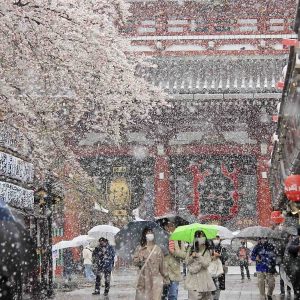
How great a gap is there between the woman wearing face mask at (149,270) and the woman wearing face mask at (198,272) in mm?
445

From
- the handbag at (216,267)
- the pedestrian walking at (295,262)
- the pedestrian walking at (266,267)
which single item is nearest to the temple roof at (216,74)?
the pedestrian walking at (266,267)

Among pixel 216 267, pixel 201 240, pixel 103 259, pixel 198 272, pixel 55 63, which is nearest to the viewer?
pixel 198 272

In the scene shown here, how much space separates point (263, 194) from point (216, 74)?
4786 millimetres

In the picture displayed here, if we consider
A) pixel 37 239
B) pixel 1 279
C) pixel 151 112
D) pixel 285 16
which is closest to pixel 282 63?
pixel 285 16

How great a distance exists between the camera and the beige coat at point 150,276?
38.1ft

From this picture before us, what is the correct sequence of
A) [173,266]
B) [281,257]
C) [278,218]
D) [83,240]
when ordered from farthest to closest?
1. [83,240]
2. [278,218]
3. [281,257]
4. [173,266]

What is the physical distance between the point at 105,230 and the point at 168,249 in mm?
10539

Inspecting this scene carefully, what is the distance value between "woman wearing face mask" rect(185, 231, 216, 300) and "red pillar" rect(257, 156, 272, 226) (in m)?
16.4

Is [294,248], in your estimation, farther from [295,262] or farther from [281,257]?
[281,257]

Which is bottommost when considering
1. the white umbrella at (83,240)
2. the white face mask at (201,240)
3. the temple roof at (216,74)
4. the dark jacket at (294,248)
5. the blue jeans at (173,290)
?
the blue jeans at (173,290)

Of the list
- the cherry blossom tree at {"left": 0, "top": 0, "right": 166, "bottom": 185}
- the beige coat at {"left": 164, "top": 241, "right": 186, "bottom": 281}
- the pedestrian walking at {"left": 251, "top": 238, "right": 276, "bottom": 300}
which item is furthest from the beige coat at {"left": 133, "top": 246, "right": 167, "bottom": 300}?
the pedestrian walking at {"left": 251, "top": 238, "right": 276, "bottom": 300}

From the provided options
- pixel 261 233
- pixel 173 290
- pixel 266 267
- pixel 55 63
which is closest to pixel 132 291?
pixel 261 233

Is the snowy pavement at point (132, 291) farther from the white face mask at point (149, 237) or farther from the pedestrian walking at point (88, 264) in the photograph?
the white face mask at point (149, 237)

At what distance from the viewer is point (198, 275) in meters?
11.8
